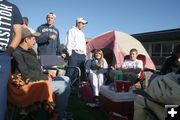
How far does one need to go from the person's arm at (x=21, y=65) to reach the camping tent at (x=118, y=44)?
5730 millimetres

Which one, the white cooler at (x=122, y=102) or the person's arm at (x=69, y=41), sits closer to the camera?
the white cooler at (x=122, y=102)

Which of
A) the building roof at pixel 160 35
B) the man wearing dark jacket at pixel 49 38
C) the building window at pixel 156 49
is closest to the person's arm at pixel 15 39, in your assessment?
the man wearing dark jacket at pixel 49 38

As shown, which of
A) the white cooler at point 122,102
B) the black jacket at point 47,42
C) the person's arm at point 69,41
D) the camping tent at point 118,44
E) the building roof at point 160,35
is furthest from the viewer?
the building roof at point 160,35

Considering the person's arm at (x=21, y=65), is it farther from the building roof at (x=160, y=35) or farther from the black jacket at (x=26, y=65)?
the building roof at (x=160, y=35)

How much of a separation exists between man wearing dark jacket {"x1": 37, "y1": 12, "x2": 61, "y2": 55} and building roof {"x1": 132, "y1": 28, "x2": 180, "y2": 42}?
18539 millimetres

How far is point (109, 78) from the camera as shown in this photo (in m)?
5.91

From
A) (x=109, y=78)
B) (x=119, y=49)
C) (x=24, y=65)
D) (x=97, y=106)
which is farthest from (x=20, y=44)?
Result: (x=119, y=49)

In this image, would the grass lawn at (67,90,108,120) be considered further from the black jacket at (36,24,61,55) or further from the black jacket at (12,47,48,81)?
the black jacket at (12,47,48,81)

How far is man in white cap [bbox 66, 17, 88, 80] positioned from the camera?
6.53 metres

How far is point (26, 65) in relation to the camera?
3238mm

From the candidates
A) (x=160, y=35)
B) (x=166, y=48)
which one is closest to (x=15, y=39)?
(x=160, y=35)

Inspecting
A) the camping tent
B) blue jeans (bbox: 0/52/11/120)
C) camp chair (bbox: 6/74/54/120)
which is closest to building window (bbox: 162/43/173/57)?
the camping tent

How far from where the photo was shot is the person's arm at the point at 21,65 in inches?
124

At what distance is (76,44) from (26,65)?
3.41 meters
